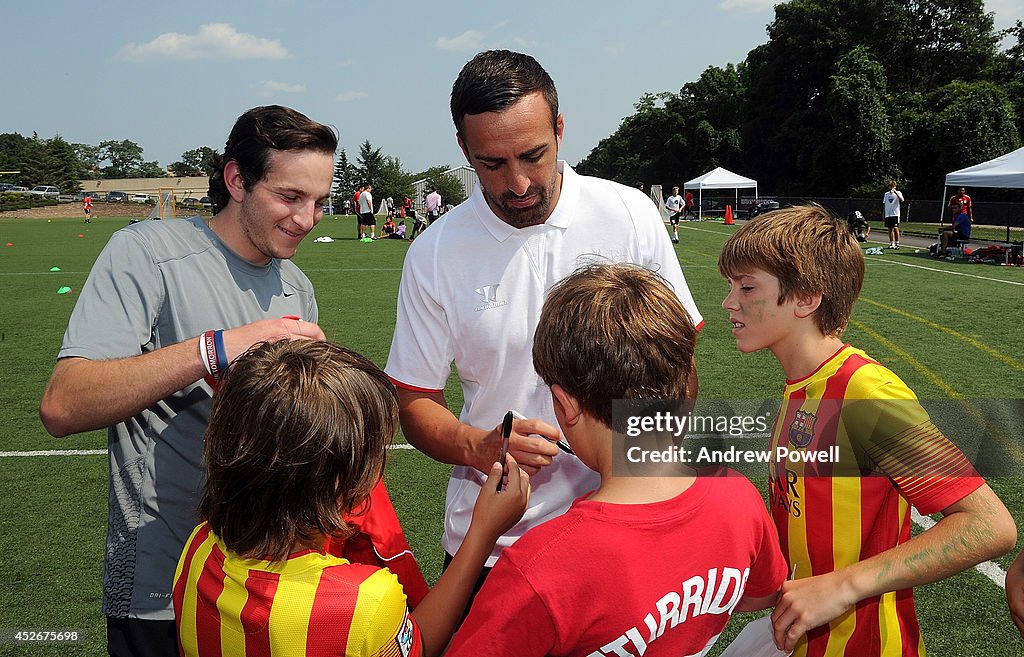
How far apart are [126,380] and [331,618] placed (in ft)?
2.88

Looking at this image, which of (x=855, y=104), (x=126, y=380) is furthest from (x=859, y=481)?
(x=855, y=104)

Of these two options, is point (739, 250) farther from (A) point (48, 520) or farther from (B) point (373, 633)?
(A) point (48, 520)

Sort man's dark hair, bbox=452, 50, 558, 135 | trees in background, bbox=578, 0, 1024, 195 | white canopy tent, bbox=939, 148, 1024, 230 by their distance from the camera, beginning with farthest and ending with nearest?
trees in background, bbox=578, 0, 1024, 195, white canopy tent, bbox=939, 148, 1024, 230, man's dark hair, bbox=452, 50, 558, 135

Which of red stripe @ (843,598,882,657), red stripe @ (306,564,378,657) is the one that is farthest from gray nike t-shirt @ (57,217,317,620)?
red stripe @ (843,598,882,657)

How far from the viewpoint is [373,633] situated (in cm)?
160

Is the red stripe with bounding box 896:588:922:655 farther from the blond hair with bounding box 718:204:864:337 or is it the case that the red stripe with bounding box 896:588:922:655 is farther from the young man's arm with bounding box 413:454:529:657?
the young man's arm with bounding box 413:454:529:657

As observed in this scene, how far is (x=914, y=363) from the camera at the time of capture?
337 inches

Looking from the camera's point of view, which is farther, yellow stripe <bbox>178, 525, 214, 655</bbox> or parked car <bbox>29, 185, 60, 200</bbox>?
parked car <bbox>29, 185, 60, 200</bbox>

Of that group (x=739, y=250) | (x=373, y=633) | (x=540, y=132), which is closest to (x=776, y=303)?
(x=739, y=250)

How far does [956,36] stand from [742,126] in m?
17.7

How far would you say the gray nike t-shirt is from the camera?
2143 millimetres

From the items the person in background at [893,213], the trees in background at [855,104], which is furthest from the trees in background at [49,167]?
the person in background at [893,213]

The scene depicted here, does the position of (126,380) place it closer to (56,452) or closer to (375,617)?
(375,617)

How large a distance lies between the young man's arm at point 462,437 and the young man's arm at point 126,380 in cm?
48
